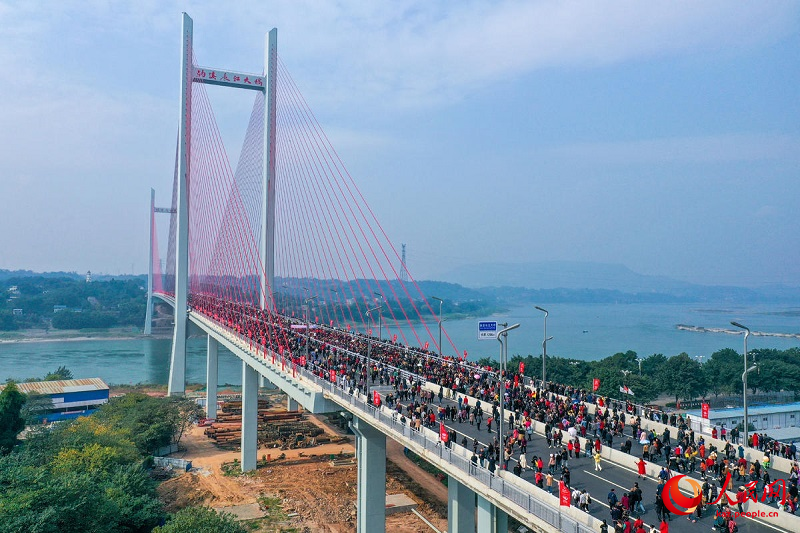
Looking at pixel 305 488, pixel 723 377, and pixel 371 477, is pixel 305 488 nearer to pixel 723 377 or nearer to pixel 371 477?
pixel 371 477

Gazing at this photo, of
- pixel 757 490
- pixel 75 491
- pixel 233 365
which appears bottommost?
pixel 233 365

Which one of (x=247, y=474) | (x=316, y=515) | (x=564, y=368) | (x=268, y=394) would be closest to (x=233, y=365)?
(x=268, y=394)

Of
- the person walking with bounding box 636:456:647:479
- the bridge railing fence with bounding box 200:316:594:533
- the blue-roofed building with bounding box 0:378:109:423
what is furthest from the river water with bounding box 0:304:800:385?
the person walking with bounding box 636:456:647:479

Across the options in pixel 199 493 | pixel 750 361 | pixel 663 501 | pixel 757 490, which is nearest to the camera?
pixel 663 501

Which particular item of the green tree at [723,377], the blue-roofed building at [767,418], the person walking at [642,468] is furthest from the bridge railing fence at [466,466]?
the green tree at [723,377]

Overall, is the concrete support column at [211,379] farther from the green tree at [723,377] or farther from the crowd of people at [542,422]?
the green tree at [723,377]

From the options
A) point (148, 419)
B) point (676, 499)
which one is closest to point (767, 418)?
point (676, 499)

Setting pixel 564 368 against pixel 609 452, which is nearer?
pixel 609 452

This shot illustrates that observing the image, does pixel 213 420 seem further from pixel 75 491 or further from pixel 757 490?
pixel 757 490
